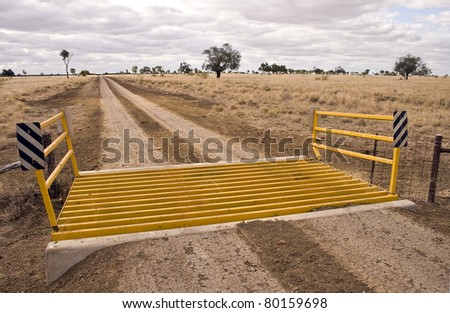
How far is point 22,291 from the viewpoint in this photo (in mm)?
3344

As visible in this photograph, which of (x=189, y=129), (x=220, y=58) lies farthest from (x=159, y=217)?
(x=220, y=58)

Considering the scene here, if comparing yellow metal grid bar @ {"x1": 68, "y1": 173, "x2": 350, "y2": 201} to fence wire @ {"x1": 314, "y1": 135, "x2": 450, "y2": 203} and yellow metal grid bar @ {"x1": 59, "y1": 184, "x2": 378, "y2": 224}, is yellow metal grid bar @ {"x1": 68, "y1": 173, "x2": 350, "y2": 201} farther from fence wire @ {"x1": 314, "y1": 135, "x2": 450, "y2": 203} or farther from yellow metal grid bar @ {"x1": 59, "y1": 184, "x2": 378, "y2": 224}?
fence wire @ {"x1": 314, "y1": 135, "x2": 450, "y2": 203}

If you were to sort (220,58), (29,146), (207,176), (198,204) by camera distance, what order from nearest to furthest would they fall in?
1. (29,146)
2. (198,204)
3. (207,176)
4. (220,58)

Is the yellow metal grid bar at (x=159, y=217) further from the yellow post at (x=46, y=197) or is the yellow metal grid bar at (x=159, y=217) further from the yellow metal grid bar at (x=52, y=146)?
the yellow metal grid bar at (x=52, y=146)

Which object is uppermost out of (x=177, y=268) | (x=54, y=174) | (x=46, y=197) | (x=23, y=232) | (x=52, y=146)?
(x=52, y=146)

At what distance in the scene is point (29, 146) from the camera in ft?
12.1

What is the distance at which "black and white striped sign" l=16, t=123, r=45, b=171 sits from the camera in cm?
365

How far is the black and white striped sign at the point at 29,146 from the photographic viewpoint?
3652 millimetres

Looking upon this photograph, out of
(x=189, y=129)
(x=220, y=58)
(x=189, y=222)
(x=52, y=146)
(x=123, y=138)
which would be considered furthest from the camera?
(x=220, y=58)

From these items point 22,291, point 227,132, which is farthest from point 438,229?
point 227,132

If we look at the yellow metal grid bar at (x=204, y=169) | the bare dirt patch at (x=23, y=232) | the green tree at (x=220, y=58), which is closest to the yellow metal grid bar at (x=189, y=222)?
the bare dirt patch at (x=23, y=232)

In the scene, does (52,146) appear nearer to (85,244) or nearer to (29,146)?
(29,146)

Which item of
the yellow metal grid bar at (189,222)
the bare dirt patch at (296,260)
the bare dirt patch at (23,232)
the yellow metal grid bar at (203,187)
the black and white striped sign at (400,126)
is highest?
the black and white striped sign at (400,126)

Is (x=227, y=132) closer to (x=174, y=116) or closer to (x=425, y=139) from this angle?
(x=174, y=116)
